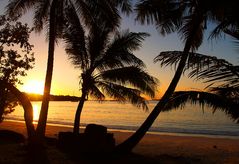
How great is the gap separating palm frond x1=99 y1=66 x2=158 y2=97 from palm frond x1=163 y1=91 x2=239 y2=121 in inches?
189

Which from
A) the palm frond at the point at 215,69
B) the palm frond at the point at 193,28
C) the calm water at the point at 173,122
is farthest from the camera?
the calm water at the point at 173,122

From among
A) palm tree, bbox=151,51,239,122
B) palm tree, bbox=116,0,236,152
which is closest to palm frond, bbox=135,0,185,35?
palm tree, bbox=116,0,236,152

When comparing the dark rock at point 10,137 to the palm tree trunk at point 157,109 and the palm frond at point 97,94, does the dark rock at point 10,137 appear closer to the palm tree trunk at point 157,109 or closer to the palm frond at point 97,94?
the palm frond at point 97,94

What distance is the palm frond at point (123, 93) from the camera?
1447 cm

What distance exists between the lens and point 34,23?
14.4m

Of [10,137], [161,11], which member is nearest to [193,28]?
[161,11]

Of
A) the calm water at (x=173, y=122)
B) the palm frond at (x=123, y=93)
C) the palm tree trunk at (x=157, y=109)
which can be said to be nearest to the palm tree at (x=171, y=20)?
the palm tree trunk at (x=157, y=109)

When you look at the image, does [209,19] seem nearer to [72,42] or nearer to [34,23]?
[72,42]

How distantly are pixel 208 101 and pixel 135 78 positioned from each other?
20.0ft

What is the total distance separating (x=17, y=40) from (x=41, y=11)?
2335 mm

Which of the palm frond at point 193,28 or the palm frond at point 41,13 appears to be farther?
the palm frond at point 41,13

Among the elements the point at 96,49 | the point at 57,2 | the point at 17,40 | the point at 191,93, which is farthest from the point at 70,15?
the point at 191,93

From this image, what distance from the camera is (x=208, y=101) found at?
26.2ft

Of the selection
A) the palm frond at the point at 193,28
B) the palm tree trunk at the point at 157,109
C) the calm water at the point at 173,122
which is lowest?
the calm water at the point at 173,122
